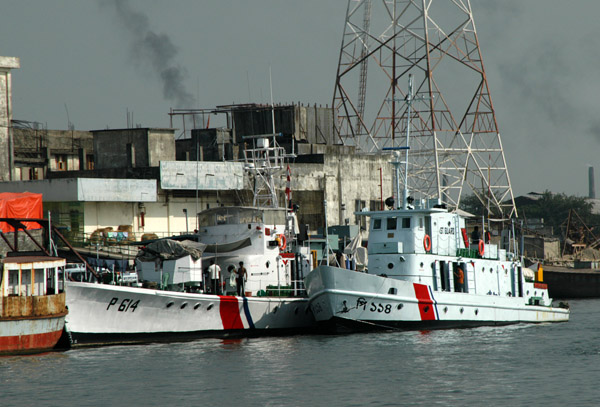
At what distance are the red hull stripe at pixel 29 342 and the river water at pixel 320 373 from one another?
1.53 ft

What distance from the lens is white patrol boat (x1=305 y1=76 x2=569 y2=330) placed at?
3828cm

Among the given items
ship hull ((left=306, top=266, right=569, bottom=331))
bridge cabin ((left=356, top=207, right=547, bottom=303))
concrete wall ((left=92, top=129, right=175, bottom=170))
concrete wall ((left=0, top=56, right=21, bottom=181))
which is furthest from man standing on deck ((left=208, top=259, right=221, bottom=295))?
concrete wall ((left=0, top=56, right=21, bottom=181))

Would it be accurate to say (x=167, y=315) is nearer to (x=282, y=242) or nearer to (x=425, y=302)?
(x=282, y=242)

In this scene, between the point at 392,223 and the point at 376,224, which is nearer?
the point at 392,223

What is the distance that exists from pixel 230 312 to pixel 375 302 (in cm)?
588

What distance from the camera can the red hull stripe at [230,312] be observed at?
124 ft

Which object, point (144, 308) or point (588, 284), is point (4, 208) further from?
point (588, 284)

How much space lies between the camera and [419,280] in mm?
39938

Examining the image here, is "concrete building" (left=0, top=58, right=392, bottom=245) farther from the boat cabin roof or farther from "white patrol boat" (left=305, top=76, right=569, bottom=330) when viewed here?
"white patrol boat" (left=305, top=76, right=569, bottom=330)

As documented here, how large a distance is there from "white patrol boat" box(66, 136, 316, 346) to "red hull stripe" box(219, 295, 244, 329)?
4cm

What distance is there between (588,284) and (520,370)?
138ft

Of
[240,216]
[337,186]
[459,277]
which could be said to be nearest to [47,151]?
[337,186]

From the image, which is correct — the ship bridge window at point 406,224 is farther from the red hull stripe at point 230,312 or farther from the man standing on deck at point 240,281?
the red hull stripe at point 230,312

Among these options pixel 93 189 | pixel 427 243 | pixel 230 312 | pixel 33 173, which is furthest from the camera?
pixel 33 173
